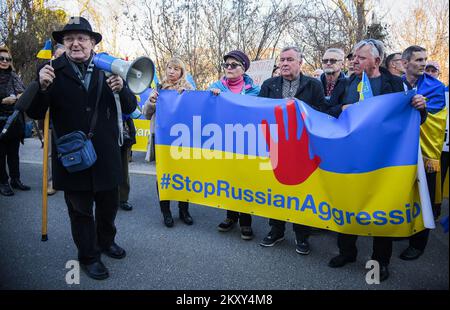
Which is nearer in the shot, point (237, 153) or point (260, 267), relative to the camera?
point (260, 267)

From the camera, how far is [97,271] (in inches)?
120

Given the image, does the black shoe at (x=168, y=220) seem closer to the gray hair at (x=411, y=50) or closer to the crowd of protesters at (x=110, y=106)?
the crowd of protesters at (x=110, y=106)

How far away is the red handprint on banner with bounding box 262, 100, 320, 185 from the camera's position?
3334 millimetres

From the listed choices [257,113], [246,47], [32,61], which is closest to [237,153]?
[257,113]

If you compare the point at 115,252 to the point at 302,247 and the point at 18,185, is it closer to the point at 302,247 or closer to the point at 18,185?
the point at 302,247

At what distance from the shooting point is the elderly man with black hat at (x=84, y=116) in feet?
9.50

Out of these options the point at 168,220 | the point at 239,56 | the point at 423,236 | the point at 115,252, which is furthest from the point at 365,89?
the point at 115,252

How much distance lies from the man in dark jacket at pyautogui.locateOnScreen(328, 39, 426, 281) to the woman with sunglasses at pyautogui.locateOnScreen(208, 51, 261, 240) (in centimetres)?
105

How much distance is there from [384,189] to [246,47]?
737 centimetres

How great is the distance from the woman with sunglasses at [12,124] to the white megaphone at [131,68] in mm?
3377

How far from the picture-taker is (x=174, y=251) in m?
3.62

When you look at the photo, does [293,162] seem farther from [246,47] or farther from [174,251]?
[246,47]

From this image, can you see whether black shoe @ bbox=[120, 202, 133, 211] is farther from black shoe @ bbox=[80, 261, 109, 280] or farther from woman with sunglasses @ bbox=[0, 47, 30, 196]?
woman with sunglasses @ bbox=[0, 47, 30, 196]

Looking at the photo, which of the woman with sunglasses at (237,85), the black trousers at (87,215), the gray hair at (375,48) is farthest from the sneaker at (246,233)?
the gray hair at (375,48)
